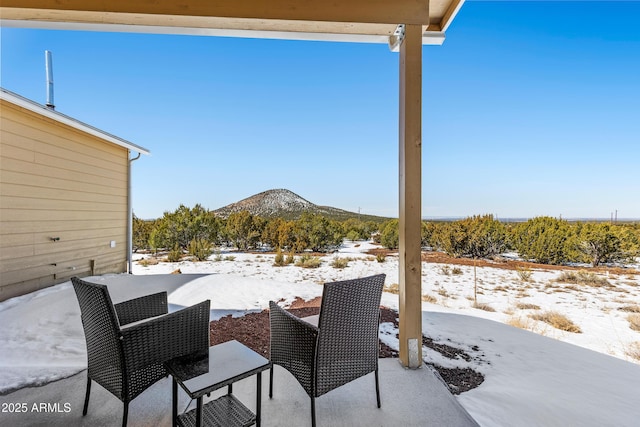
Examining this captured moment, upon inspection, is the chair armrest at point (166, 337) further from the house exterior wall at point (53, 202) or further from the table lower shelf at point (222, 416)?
the house exterior wall at point (53, 202)

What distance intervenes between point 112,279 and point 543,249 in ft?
36.6

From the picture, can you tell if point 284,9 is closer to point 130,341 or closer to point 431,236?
point 130,341

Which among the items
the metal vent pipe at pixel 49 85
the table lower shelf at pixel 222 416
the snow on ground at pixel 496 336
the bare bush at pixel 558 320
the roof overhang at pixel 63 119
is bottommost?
the bare bush at pixel 558 320

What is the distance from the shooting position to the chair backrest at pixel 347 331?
1423 millimetres

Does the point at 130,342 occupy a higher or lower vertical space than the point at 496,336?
higher

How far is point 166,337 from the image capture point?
141 centimetres

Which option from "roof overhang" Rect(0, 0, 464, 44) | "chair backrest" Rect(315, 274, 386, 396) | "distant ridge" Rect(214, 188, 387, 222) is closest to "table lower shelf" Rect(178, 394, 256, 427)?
"chair backrest" Rect(315, 274, 386, 396)

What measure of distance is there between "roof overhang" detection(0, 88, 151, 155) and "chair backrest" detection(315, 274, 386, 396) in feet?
15.7

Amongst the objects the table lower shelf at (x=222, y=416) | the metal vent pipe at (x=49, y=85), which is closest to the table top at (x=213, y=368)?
the table lower shelf at (x=222, y=416)

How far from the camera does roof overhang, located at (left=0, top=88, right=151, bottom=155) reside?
3322 millimetres

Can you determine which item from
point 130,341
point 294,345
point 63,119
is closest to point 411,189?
point 294,345

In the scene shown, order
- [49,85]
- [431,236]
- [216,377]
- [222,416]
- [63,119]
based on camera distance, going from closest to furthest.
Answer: [216,377], [222,416], [63,119], [49,85], [431,236]

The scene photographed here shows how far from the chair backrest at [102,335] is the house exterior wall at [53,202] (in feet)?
11.7

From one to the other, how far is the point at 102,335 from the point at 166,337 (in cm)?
31
